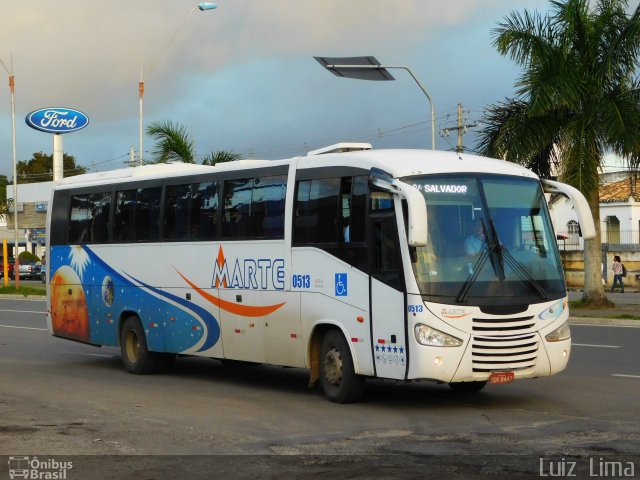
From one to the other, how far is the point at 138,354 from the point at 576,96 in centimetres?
1477

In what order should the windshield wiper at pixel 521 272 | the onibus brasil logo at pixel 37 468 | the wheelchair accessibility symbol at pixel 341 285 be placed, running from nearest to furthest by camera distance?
the onibus brasil logo at pixel 37 468 → the windshield wiper at pixel 521 272 → the wheelchair accessibility symbol at pixel 341 285

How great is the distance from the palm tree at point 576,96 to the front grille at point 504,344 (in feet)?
50.9

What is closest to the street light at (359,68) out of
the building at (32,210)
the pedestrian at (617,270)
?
the pedestrian at (617,270)

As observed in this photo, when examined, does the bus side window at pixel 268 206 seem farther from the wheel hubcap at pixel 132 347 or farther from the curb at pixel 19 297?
the curb at pixel 19 297

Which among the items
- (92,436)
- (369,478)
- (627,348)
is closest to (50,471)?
(92,436)

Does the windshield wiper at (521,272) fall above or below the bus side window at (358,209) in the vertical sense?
below

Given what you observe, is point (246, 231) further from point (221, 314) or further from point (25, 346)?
point (25, 346)

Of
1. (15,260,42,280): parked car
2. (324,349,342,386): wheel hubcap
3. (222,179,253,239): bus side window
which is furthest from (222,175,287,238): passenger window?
(15,260,42,280): parked car

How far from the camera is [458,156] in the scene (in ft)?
42.6

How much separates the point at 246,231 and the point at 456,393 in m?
3.57

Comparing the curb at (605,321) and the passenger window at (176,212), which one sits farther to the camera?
the curb at (605,321)

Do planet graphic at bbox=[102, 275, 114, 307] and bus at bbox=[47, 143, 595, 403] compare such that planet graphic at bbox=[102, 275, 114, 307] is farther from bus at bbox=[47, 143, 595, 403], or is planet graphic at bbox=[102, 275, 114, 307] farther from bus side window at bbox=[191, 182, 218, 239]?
bus side window at bbox=[191, 182, 218, 239]

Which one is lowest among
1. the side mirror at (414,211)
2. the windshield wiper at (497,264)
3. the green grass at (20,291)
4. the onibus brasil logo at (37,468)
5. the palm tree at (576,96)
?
the onibus brasil logo at (37,468)

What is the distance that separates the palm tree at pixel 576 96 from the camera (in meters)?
27.0
